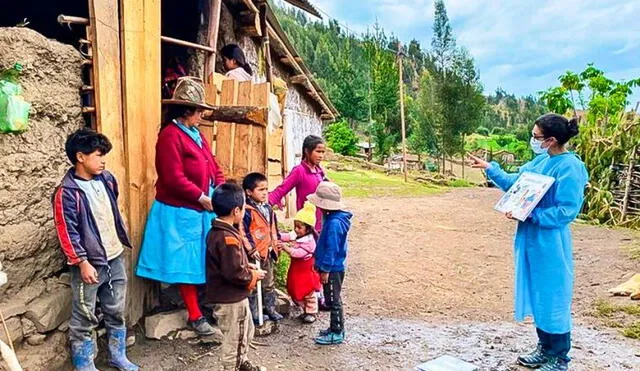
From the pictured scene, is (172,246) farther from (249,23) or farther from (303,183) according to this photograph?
(249,23)

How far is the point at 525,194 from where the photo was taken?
376 centimetres

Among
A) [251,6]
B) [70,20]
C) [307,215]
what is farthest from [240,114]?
[251,6]

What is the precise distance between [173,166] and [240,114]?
82cm

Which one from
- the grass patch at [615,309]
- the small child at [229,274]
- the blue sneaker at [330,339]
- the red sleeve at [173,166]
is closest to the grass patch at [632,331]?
the grass patch at [615,309]

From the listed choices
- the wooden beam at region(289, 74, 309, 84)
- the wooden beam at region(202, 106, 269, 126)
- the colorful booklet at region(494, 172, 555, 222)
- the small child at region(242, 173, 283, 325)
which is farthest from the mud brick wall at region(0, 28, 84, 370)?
the wooden beam at region(289, 74, 309, 84)

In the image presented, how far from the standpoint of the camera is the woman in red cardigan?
3.77 m

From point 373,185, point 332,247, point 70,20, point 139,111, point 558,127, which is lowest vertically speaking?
point 373,185

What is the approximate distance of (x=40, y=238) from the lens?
3.27 metres

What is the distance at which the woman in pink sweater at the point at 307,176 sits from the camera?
4832mm

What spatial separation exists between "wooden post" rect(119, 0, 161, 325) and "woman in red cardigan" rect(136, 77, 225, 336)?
0.44ft

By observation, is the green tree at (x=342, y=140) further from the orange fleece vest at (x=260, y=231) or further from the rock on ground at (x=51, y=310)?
the rock on ground at (x=51, y=310)

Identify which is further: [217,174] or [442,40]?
[442,40]

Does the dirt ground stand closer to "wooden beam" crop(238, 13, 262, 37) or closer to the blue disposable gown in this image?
the blue disposable gown

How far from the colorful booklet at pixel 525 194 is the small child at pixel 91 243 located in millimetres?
2640
